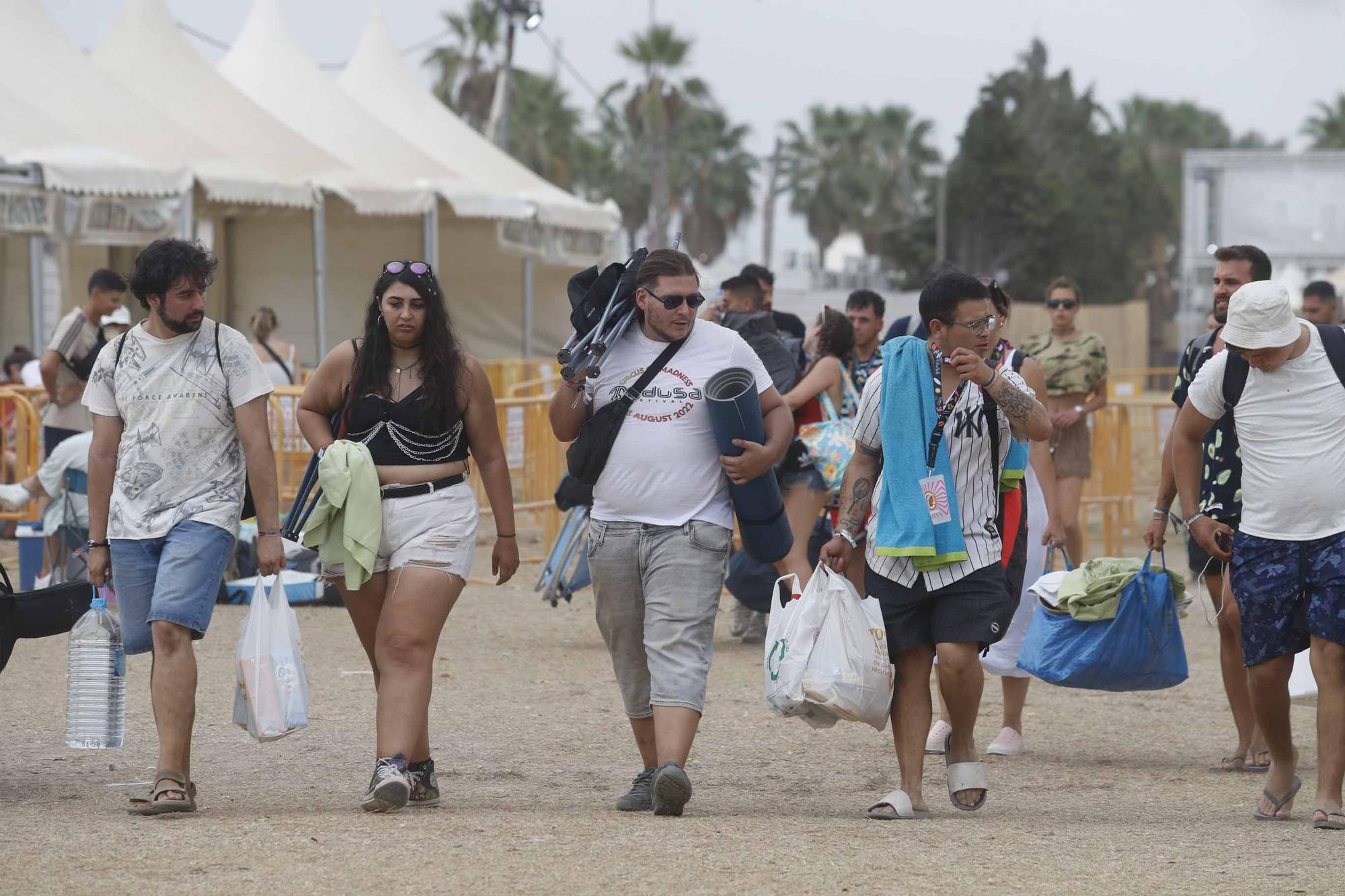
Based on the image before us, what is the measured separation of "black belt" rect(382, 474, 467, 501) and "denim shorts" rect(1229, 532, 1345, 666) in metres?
2.53

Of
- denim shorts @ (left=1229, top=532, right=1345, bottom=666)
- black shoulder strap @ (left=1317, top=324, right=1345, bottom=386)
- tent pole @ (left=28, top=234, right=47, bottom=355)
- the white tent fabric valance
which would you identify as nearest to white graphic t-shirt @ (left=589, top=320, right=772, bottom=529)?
denim shorts @ (left=1229, top=532, right=1345, bottom=666)

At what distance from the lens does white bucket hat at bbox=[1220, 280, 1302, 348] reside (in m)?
5.40

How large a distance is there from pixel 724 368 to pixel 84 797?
2.48m

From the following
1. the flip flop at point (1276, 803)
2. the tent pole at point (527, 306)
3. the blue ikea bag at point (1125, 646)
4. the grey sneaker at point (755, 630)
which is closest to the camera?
the flip flop at point (1276, 803)

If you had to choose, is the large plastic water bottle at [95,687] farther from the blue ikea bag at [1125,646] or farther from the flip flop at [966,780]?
the blue ikea bag at [1125,646]

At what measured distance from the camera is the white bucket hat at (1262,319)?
213 inches

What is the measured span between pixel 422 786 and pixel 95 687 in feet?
3.63

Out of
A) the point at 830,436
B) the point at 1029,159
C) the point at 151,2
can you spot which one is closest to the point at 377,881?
the point at 830,436

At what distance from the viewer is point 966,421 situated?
17.9ft

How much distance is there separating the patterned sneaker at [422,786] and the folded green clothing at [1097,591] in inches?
92.2

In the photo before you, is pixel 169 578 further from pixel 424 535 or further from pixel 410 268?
pixel 410 268

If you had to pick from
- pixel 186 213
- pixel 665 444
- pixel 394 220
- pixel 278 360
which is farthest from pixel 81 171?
pixel 665 444

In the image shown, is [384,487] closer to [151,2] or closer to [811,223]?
[151,2]

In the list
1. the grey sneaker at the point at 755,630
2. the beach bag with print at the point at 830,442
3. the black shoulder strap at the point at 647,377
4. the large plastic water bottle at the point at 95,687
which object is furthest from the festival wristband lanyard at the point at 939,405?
the grey sneaker at the point at 755,630
